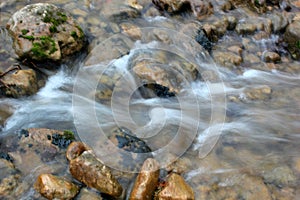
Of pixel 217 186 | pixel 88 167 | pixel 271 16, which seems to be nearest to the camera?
pixel 88 167

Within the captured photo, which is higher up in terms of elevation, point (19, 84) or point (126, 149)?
point (19, 84)

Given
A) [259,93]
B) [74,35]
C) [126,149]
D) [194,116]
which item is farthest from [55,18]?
[259,93]

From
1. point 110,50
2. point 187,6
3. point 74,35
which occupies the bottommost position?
point 110,50

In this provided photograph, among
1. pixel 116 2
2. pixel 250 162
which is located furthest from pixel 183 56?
pixel 250 162

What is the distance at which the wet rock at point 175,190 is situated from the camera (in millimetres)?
5021

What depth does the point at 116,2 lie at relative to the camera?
992cm

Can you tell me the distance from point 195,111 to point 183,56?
79.9 inches

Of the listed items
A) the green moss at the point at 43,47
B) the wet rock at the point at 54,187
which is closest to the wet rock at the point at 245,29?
the green moss at the point at 43,47

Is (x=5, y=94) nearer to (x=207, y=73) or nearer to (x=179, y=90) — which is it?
(x=179, y=90)

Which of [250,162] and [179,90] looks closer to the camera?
[250,162]

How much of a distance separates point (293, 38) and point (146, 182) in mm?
7723

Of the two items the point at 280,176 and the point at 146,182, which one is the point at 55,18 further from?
the point at 280,176

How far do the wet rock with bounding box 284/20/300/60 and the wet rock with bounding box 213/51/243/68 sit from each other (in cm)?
204

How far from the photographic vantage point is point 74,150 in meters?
5.58
